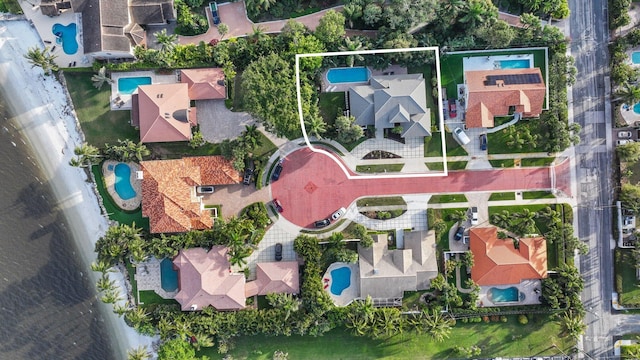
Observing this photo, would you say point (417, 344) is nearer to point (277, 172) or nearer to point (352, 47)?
point (277, 172)

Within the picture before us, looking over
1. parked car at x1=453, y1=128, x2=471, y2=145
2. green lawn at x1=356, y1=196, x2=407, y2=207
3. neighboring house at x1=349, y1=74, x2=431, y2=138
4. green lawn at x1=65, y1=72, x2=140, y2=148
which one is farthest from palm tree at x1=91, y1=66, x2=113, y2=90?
parked car at x1=453, y1=128, x2=471, y2=145

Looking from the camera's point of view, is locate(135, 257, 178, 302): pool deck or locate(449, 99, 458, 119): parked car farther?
locate(135, 257, 178, 302): pool deck

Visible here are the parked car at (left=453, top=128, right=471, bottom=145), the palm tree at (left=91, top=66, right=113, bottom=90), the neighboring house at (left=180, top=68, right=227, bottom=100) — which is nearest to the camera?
the neighboring house at (left=180, top=68, right=227, bottom=100)

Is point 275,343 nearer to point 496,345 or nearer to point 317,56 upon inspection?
point 496,345

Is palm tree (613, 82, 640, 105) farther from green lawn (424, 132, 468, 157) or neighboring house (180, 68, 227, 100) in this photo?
neighboring house (180, 68, 227, 100)

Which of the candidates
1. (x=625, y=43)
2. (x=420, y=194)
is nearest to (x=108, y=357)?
(x=420, y=194)

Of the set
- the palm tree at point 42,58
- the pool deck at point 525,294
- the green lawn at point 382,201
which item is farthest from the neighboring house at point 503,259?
the palm tree at point 42,58

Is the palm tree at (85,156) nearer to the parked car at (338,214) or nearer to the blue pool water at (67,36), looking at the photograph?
the blue pool water at (67,36)

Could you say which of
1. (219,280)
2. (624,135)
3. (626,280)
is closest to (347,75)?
(219,280)
